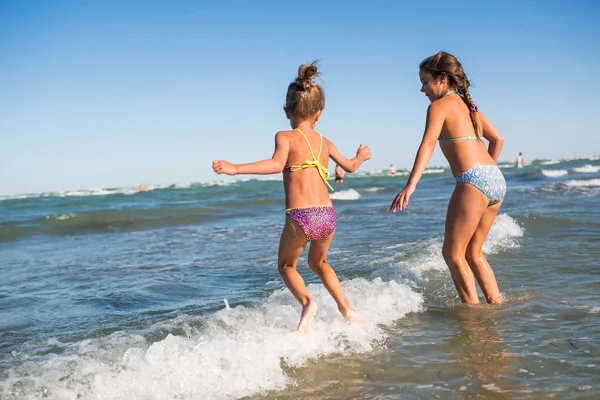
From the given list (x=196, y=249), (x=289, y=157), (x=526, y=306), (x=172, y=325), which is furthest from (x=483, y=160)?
(x=196, y=249)

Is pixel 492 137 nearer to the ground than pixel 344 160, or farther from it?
farther from it

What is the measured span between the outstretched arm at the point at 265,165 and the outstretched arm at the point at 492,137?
1.74m

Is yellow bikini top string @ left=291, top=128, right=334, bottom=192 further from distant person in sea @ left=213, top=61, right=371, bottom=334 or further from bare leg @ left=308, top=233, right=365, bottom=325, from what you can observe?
bare leg @ left=308, top=233, right=365, bottom=325

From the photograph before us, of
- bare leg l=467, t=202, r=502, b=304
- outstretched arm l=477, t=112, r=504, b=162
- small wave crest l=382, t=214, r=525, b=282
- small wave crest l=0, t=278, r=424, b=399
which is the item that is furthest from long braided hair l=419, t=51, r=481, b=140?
small wave crest l=382, t=214, r=525, b=282

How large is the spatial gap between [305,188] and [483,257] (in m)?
1.76

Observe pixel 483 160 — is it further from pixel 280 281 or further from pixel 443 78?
pixel 280 281

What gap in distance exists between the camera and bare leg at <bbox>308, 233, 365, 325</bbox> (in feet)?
12.7

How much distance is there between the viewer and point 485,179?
4023 mm

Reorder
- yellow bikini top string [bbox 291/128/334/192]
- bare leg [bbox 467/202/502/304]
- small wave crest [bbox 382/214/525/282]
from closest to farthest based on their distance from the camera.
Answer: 1. yellow bikini top string [bbox 291/128/334/192]
2. bare leg [bbox 467/202/502/304]
3. small wave crest [bbox 382/214/525/282]

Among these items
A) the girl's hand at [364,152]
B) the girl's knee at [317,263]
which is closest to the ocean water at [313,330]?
the girl's knee at [317,263]

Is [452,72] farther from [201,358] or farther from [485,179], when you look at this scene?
[201,358]

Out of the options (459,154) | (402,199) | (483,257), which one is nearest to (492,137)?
(459,154)

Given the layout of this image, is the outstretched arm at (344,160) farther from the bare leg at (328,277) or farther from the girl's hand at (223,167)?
the girl's hand at (223,167)

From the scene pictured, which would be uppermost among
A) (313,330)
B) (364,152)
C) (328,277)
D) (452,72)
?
(452,72)
